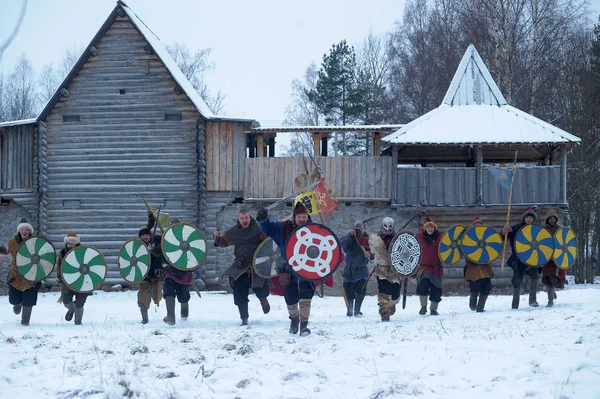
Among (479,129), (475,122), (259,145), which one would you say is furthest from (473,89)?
(259,145)

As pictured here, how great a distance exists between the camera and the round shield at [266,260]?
32.2ft

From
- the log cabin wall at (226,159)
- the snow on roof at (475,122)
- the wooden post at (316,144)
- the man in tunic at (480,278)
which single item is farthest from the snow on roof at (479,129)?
the man in tunic at (480,278)

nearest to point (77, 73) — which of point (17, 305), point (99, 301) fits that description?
point (99, 301)

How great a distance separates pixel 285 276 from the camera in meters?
8.99

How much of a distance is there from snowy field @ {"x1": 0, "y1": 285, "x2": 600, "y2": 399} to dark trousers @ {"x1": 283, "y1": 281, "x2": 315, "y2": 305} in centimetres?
46

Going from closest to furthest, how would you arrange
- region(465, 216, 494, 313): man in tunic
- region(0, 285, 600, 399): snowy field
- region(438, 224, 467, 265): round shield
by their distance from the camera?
region(0, 285, 600, 399): snowy field
region(465, 216, 494, 313): man in tunic
region(438, 224, 467, 265): round shield

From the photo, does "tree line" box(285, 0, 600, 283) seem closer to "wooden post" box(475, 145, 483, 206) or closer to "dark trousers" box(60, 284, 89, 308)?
"wooden post" box(475, 145, 483, 206)

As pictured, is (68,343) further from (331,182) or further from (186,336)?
(331,182)

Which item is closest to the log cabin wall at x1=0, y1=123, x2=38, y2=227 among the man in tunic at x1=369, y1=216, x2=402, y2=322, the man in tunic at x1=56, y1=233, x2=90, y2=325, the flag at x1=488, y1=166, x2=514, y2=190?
the man in tunic at x1=56, y1=233, x2=90, y2=325

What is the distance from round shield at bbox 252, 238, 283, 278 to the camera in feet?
32.2

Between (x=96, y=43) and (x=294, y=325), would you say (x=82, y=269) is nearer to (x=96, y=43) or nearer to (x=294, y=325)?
(x=294, y=325)

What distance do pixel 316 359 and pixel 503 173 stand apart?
12.3m

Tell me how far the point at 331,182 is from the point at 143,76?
5916mm

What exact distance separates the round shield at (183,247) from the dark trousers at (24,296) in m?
2.02
